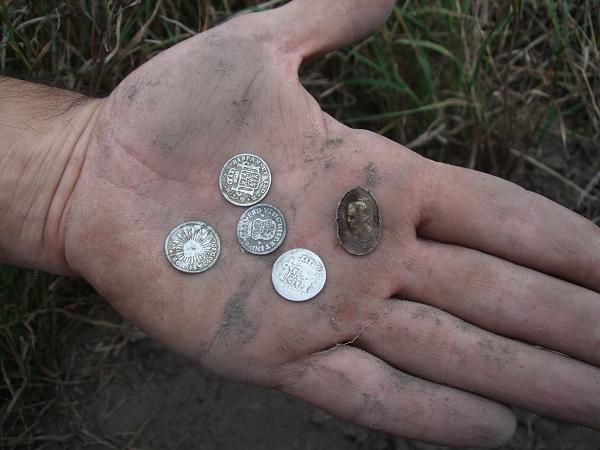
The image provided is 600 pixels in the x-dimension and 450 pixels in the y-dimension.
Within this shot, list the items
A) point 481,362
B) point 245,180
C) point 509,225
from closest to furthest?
1. point 481,362
2. point 509,225
3. point 245,180

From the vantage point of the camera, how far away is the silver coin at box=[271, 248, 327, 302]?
8.75ft

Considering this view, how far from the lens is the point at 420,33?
373 cm

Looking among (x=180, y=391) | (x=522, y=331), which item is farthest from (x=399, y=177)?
(x=180, y=391)

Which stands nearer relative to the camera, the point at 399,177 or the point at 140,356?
the point at 399,177

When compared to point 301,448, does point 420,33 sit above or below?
above

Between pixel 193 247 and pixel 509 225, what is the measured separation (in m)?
1.24

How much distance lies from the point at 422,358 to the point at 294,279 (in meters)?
0.58

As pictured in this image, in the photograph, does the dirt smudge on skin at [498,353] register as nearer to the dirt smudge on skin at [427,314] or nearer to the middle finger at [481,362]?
the middle finger at [481,362]

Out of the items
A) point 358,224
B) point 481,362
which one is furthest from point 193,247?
point 481,362

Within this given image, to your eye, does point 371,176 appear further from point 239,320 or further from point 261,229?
point 239,320

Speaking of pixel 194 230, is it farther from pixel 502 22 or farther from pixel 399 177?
pixel 502 22

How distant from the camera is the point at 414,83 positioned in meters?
3.69

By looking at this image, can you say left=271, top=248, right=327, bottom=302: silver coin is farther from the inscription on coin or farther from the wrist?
the wrist

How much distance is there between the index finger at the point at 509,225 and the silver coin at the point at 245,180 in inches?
26.2
